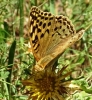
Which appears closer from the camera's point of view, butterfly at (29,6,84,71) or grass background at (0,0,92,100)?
butterfly at (29,6,84,71)

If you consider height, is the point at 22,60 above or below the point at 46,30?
below

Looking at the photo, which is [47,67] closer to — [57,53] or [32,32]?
[57,53]

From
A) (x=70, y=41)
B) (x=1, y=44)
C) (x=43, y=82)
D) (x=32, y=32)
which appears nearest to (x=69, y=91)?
(x=43, y=82)

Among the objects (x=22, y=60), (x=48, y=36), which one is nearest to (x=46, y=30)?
(x=48, y=36)

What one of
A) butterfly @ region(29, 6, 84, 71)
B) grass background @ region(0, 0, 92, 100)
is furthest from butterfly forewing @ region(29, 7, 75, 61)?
grass background @ region(0, 0, 92, 100)

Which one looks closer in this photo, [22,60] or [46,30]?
[46,30]

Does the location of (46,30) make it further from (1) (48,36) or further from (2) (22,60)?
(2) (22,60)

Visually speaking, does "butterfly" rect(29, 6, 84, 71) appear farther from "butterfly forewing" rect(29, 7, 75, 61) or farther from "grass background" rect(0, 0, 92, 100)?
"grass background" rect(0, 0, 92, 100)
